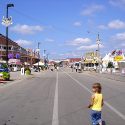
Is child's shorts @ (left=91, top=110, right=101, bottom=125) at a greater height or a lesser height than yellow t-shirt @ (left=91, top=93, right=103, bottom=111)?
lesser

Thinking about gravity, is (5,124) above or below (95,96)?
below

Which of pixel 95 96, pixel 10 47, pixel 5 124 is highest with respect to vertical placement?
pixel 10 47

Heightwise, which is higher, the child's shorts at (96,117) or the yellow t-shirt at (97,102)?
the yellow t-shirt at (97,102)

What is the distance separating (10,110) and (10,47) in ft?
463

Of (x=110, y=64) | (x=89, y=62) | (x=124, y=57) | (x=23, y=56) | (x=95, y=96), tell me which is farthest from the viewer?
(x=23, y=56)

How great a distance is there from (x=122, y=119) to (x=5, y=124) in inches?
Result: 146

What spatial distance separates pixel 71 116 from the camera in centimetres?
1314

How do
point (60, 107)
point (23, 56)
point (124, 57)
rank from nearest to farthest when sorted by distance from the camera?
point (60, 107) < point (124, 57) < point (23, 56)

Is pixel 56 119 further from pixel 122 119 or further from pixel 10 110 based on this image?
pixel 10 110

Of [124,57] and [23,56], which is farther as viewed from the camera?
[23,56]

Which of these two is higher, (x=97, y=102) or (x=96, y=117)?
(x=97, y=102)

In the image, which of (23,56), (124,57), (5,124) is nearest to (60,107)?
(5,124)

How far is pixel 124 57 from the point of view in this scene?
105 metres

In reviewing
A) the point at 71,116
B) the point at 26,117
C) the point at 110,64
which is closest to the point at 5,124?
the point at 26,117
